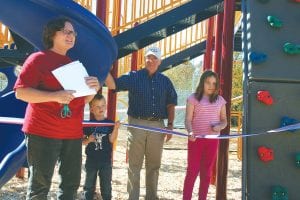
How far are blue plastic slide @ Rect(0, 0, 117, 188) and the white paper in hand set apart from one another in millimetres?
701

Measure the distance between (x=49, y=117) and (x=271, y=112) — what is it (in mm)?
2404

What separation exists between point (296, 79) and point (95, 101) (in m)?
2.09

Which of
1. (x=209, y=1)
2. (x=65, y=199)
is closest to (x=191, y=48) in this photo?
(x=209, y=1)

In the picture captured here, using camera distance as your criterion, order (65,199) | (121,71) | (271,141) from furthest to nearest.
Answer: (121,71)
(271,141)
(65,199)

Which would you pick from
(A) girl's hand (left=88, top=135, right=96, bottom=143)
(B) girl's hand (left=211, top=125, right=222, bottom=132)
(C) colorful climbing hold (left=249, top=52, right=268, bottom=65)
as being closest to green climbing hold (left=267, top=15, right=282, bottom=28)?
(C) colorful climbing hold (left=249, top=52, right=268, bottom=65)

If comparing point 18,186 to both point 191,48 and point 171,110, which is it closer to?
point 171,110

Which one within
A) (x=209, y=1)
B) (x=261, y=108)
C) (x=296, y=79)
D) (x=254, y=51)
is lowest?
(x=261, y=108)

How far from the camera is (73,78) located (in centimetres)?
310

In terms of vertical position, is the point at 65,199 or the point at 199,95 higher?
the point at 199,95

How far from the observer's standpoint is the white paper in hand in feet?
9.98

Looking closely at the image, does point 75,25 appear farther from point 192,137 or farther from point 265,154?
point 265,154

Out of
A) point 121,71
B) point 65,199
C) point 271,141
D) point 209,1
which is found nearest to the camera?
point 65,199

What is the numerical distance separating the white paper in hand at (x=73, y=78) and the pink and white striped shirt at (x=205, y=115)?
184cm

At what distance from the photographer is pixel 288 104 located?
4562mm
